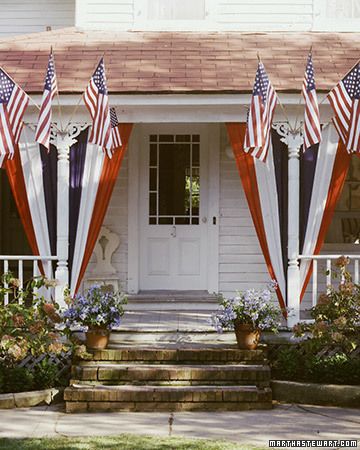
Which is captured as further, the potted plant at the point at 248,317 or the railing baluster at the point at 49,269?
the railing baluster at the point at 49,269

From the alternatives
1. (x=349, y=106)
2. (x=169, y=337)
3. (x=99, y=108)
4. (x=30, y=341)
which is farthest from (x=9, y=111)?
(x=349, y=106)

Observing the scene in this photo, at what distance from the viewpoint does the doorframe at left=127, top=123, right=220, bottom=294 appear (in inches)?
421

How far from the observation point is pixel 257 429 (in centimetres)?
679

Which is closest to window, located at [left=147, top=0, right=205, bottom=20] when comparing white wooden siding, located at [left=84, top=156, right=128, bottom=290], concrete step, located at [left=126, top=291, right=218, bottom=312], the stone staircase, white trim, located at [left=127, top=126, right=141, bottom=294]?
white trim, located at [left=127, top=126, right=141, bottom=294]

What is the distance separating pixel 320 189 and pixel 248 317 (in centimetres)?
194

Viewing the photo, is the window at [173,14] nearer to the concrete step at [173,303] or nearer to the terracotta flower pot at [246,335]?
the concrete step at [173,303]

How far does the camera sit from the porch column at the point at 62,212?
888 centimetres

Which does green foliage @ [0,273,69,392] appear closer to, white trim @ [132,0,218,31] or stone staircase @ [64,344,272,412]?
stone staircase @ [64,344,272,412]

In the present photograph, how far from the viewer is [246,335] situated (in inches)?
327

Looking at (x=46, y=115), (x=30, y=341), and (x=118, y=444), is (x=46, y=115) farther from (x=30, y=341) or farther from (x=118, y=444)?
(x=118, y=444)

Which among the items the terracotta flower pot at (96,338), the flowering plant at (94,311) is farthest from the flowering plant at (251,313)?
the terracotta flower pot at (96,338)

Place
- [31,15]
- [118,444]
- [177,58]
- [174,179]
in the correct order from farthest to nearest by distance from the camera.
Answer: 1. [31,15]
2. [174,179]
3. [177,58]
4. [118,444]

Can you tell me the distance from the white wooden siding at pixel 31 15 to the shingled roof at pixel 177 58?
94 cm

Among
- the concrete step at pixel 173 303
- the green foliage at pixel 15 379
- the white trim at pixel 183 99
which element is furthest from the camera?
the concrete step at pixel 173 303
